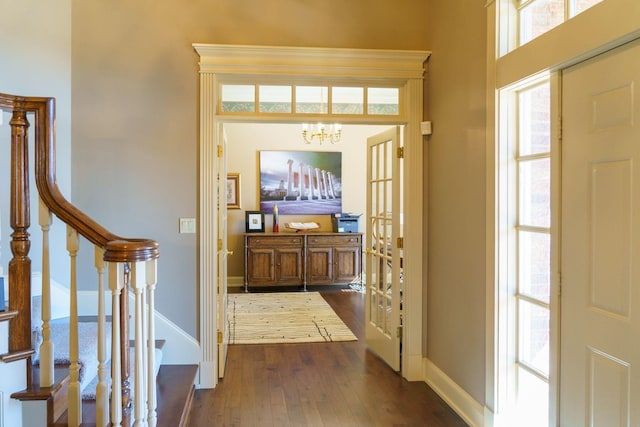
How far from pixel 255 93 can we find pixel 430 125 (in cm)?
137

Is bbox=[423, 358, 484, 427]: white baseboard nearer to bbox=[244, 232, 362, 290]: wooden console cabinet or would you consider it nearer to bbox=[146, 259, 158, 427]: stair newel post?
bbox=[146, 259, 158, 427]: stair newel post

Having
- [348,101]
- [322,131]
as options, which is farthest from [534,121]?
[322,131]

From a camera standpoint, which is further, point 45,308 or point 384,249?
point 384,249

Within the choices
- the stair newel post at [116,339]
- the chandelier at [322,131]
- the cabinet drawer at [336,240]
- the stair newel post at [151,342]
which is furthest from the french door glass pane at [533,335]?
the cabinet drawer at [336,240]

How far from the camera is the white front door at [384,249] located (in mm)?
3516

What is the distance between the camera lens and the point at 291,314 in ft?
17.6

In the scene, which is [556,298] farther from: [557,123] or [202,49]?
[202,49]

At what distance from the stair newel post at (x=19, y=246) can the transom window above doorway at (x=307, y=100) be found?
5.63ft

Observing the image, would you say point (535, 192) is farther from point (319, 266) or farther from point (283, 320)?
point (319, 266)

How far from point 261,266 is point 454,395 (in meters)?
4.22

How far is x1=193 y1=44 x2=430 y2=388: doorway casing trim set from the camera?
317 cm

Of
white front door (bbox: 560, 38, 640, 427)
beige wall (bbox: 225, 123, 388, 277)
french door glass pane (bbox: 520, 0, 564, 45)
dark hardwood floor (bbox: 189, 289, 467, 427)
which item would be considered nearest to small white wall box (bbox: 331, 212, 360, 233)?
beige wall (bbox: 225, 123, 388, 277)

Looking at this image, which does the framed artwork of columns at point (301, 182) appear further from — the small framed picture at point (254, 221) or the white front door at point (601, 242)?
the white front door at point (601, 242)

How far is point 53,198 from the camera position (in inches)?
66.4
